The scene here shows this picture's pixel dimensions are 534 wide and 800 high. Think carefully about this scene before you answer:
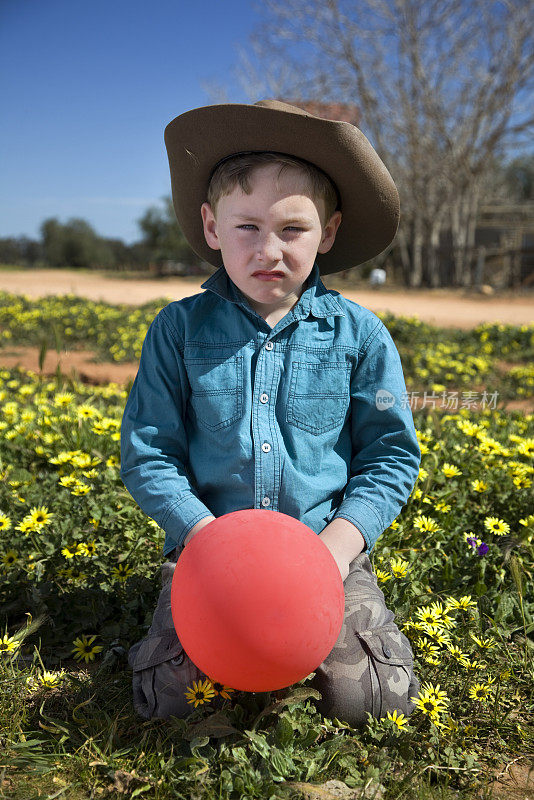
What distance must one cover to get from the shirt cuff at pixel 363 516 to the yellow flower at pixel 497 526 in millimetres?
892

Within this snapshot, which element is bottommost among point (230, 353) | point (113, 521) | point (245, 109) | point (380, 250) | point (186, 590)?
Result: point (113, 521)

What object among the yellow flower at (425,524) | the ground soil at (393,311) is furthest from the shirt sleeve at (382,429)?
the ground soil at (393,311)

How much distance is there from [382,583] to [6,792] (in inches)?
50.9

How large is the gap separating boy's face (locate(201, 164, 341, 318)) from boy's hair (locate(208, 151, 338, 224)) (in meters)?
0.02

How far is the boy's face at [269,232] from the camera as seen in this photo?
5.84ft

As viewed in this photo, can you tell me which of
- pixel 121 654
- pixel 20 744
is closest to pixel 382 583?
pixel 121 654

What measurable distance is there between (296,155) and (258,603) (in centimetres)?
120

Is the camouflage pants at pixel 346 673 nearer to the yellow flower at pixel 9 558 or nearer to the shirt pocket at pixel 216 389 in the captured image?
the shirt pocket at pixel 216 389

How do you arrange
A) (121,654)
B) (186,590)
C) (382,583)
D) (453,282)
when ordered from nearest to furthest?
1. (186,590)
2. (121,654)
3. (382,583)
4. (453,282)

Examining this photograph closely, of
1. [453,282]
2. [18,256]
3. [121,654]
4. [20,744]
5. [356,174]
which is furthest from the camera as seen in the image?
[18,256]

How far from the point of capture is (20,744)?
164 cm

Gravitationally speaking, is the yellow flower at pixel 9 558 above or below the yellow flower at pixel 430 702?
above

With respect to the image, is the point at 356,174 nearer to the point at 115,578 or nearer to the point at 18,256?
the point at 115,578

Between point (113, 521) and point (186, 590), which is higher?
point (186, 590)
